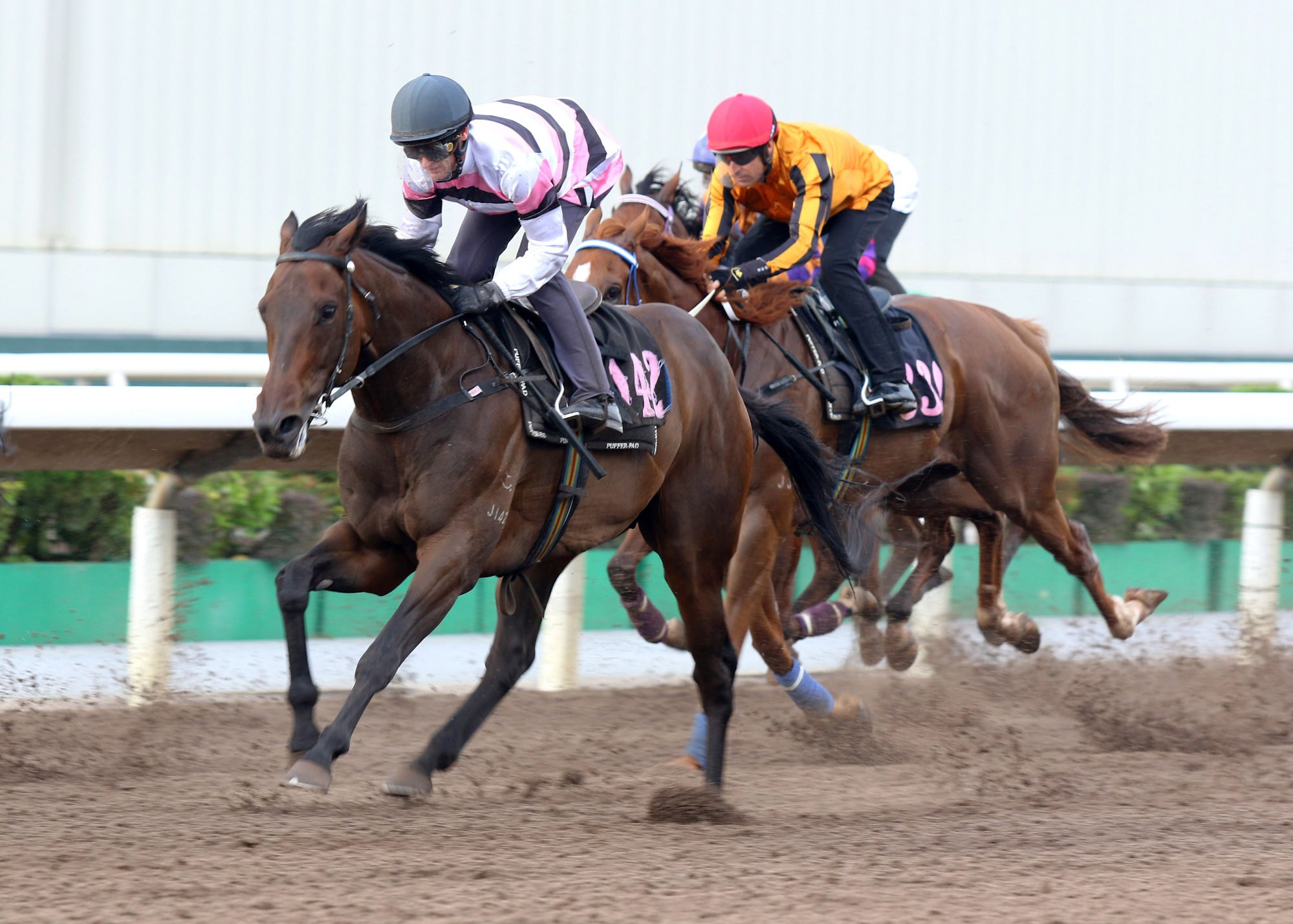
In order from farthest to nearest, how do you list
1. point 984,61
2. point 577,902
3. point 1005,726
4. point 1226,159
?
point 1226,159 → point 984,61 → point 1005,726 → point 577,902

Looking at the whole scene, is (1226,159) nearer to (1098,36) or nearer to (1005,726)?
(1098,36)

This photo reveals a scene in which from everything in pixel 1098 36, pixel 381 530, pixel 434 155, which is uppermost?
pixel 1098 36

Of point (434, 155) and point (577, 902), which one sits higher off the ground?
point (434, 155)

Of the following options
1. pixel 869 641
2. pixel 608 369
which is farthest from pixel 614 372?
pixel 869 641

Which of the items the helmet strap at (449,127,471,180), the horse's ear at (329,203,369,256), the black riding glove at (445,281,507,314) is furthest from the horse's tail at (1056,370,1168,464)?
the horse's ear at (329,203,369,256)

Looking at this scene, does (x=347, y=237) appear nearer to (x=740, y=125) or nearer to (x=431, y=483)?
(x=431, y=483)

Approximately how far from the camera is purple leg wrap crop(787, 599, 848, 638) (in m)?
5.65

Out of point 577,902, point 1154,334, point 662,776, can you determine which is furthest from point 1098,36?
point 577,902

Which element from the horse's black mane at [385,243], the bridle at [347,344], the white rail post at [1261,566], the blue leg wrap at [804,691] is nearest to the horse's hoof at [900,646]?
the blue leg wrap at [804,691]

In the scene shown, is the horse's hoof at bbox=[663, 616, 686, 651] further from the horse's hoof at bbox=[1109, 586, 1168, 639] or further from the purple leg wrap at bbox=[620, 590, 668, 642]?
the horse's hoof at bbox=[1109, 586, 1168, 639]

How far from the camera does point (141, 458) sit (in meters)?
4.93

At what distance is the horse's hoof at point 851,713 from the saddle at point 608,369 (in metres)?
1.38

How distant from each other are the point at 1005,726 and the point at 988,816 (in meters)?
1.47

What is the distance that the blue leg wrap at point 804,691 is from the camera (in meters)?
4.95
